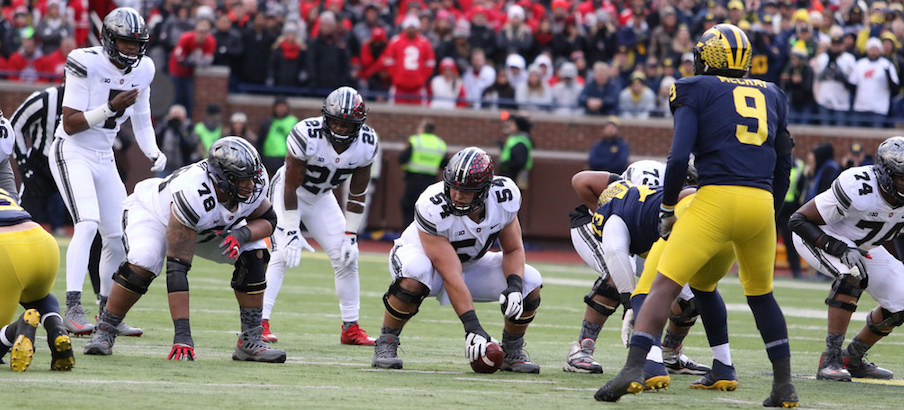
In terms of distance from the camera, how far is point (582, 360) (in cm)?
685

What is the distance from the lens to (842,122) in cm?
1841

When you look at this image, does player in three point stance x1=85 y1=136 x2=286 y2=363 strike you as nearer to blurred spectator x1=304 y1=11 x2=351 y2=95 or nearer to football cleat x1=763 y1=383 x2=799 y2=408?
football cleat x1=763 y1=383 x2=799 y2=408

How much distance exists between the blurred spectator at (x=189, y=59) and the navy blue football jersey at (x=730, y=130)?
1243cm

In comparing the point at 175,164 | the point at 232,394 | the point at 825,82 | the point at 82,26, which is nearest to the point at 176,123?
the point at 175,164

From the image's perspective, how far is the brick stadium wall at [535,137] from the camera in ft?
59.7

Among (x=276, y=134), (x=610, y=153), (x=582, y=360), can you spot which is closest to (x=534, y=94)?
(x=610, y=153)

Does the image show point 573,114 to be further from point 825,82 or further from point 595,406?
point 595,406

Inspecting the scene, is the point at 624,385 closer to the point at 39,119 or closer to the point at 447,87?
the point at 39,119

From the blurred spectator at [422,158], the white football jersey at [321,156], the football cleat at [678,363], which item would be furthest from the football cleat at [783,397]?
the blurred spectator at [422,158]

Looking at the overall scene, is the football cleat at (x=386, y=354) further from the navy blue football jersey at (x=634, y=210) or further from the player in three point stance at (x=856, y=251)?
the player in three point stance at (x=856, y=251)

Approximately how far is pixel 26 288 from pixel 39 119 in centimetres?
302

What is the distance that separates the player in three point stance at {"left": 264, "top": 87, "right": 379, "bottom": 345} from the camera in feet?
26.7

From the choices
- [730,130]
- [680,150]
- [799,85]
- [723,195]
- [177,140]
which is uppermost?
[730,130]

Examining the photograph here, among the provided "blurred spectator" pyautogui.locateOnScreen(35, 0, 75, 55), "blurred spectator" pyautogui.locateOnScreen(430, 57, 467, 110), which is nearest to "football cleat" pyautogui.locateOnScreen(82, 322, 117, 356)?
"blurred spectator" pyautogui.locateOnScreen(430, 57, 467, 110)
